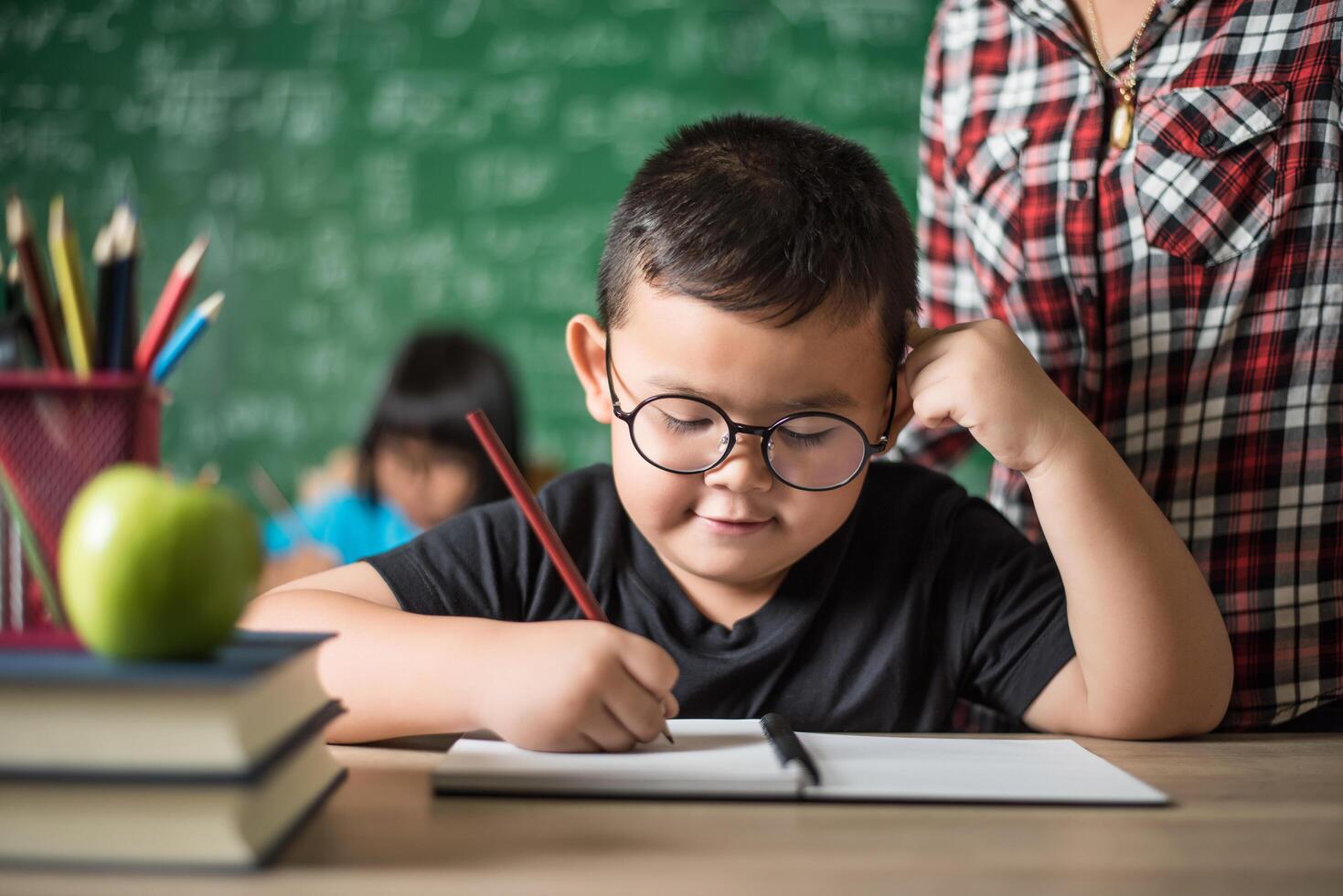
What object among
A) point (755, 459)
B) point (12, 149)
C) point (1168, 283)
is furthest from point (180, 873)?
point (12, 149)

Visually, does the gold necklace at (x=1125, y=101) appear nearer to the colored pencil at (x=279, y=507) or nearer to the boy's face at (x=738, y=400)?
the boy's face at (x=738, y=400)

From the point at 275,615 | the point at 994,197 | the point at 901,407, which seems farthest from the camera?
the point at 994,197

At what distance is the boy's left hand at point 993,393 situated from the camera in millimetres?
900

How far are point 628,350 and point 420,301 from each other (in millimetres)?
2577

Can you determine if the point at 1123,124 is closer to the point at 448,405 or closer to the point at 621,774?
the point at 621,774

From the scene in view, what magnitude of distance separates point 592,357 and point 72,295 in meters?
0.57

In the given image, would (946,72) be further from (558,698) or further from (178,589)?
(178,589)

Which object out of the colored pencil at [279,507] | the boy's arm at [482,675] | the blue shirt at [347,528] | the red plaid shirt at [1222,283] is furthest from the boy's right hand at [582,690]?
the colored pencil at [279,507]

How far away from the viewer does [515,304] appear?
3404mm

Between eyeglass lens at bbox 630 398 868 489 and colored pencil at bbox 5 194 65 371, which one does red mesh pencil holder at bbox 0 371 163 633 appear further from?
eyeglass lens at bbox 630 398 868 489

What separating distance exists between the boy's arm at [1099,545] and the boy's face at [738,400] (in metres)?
0.08

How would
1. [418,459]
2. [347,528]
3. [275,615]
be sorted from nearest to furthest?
[275,615], [418,459], [347,528]

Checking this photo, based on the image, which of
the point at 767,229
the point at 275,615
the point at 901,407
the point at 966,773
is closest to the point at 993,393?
the point at 901,407

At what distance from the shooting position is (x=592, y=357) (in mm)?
1062
